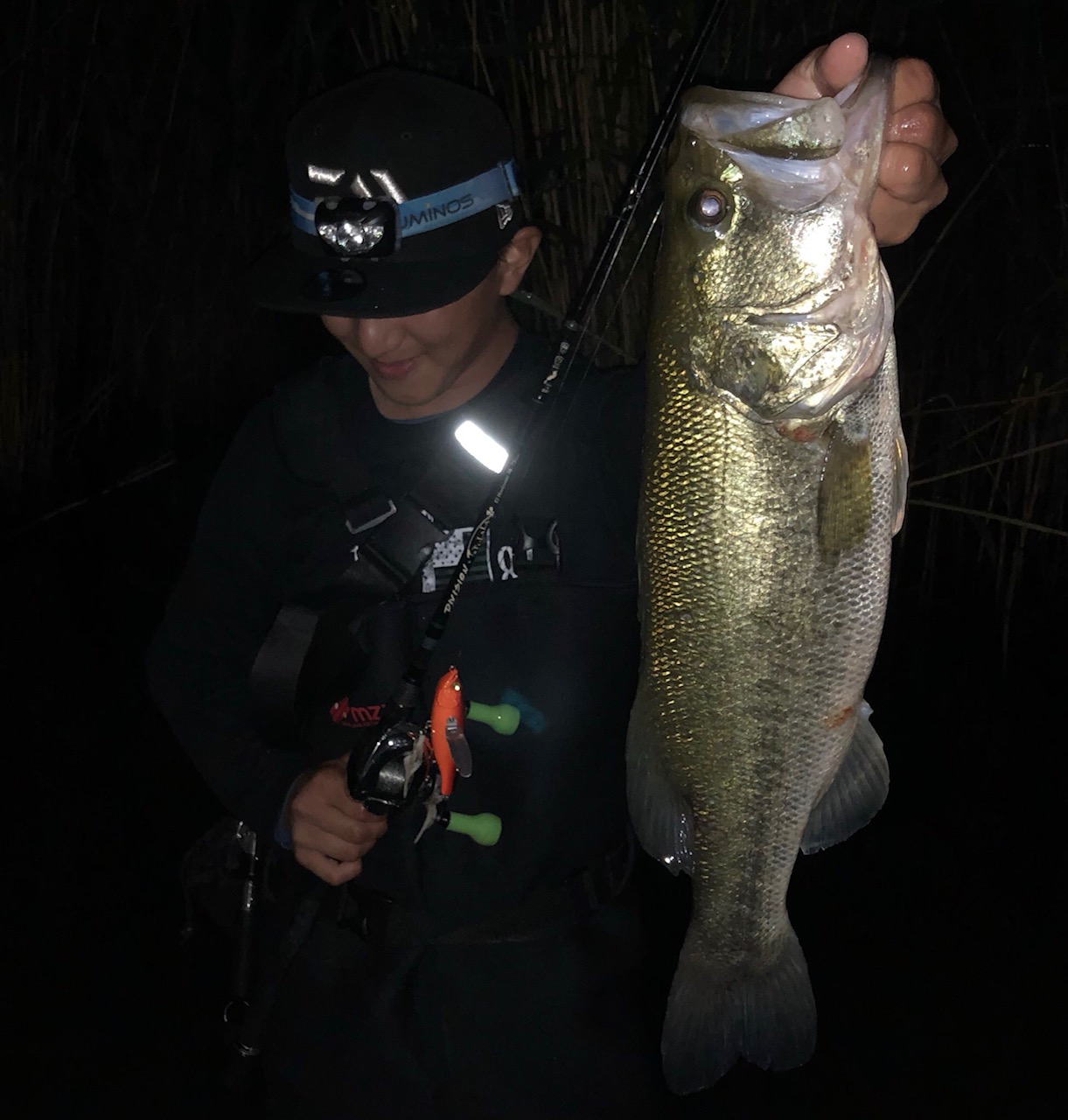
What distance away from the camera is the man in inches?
73.4

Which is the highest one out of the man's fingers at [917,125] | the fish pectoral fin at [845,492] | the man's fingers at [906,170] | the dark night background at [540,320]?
the man's fingers at [917,125]

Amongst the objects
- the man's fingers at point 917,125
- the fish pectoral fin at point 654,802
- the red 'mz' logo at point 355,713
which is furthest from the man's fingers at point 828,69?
A: the red 'mz' logo at point 355,713

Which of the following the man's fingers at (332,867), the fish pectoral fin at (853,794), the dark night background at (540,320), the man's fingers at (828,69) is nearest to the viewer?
the man's fingers at (828,69)

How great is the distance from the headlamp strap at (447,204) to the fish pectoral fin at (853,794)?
1087 millimetres

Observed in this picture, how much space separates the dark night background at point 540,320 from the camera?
9.70 ft

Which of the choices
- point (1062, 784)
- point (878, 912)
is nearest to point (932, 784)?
point (1062, 784)

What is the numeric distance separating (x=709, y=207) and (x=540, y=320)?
2126mm

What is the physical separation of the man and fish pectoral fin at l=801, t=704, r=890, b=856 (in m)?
0.46

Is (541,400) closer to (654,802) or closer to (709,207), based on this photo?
(709,207)

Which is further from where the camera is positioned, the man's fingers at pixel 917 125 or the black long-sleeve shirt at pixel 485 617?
the black long-sleeve shirt at pixel 485 617

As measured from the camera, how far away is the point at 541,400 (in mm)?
1803

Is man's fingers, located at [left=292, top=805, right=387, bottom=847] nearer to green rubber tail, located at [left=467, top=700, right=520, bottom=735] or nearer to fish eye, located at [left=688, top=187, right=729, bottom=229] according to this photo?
green rubber tail, located at [left=467, top=700, right=520, bottom=735]

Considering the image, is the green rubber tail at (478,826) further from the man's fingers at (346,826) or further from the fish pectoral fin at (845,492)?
the fish pectoral fin at (845,492)

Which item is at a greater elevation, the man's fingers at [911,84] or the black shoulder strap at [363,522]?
the man's fingers at [911,84]
